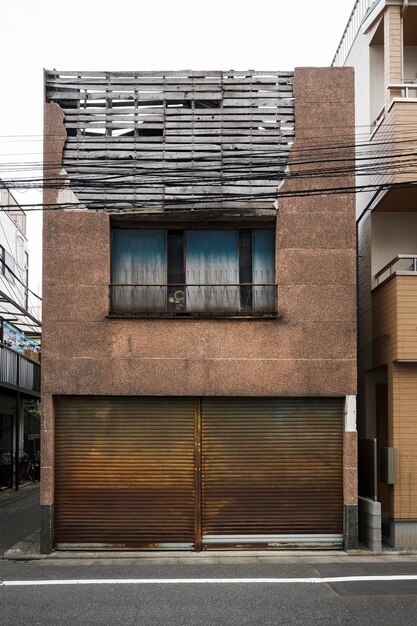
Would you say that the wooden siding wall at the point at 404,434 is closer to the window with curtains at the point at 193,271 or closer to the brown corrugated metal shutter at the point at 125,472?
the window with curtains at the point at 193,271

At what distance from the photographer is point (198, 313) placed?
13125mm

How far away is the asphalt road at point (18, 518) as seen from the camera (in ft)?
46.4

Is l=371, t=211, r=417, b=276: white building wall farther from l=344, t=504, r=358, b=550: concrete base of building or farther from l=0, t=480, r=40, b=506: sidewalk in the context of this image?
l=0, t=480, r=40, b=506: sidewalk

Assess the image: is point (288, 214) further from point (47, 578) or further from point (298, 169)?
point (47, 578)

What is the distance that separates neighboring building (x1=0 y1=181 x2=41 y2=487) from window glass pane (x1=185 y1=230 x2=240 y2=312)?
6.96 metres

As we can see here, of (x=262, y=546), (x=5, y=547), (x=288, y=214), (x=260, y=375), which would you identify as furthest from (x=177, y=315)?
(x=5, y=547)

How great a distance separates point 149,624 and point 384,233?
33.4 feet

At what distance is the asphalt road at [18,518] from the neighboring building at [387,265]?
272 inches

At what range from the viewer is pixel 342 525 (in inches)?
501

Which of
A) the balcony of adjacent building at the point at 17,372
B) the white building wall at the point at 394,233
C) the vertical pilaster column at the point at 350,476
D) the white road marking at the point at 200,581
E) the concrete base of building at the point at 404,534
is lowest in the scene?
the white road marking at the point at 200,581

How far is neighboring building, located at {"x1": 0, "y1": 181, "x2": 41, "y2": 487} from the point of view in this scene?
72.3 feet

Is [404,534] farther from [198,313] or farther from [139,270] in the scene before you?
[139,270]

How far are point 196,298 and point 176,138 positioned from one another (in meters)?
3.08

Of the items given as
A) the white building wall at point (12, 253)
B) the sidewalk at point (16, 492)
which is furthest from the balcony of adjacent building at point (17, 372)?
the white building wall at point (12, 253)
